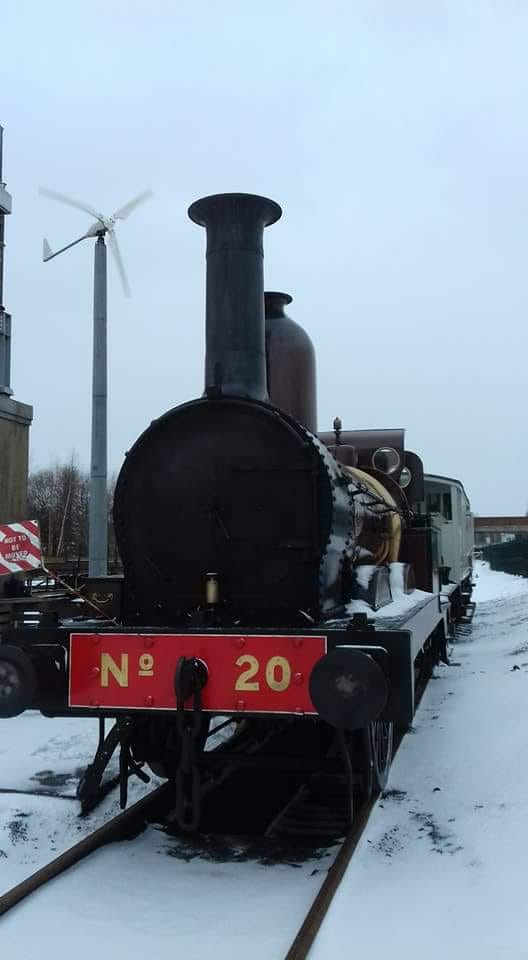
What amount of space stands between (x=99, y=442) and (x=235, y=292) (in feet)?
16.5

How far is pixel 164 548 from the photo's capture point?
4551 mm

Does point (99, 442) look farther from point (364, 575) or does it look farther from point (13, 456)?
point (364, 575)

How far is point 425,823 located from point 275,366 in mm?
3183

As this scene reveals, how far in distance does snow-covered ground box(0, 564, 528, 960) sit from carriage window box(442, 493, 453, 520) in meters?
6.27

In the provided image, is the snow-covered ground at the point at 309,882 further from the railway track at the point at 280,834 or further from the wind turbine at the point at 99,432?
the wind turbine at the point at 99,432

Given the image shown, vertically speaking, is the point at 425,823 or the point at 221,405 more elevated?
the point at 221,405

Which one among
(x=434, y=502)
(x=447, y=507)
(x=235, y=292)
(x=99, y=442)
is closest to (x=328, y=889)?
(x=235, y=292)

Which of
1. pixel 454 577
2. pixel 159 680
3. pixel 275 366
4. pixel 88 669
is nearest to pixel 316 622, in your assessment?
pixel 159 680

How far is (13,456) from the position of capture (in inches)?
529

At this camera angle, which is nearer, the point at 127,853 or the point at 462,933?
the point at 462,933

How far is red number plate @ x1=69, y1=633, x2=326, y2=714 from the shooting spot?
12.6ft

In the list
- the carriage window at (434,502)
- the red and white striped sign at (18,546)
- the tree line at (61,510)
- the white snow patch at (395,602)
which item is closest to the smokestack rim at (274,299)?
the white snow patch at (395,602)

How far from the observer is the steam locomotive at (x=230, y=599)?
12.6 feet

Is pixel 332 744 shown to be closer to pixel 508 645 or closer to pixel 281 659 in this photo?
pixel 281 659
